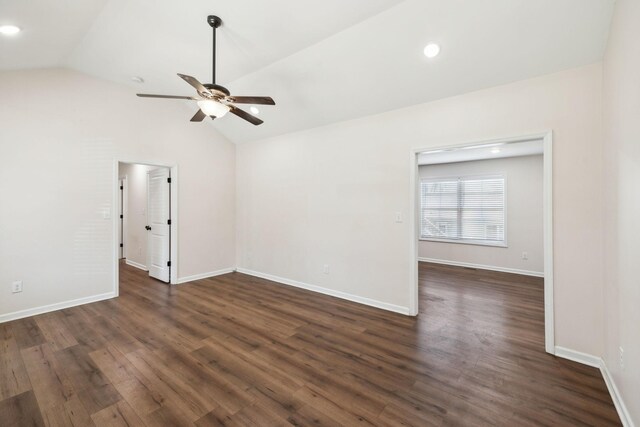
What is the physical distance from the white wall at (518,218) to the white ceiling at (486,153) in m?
0.21

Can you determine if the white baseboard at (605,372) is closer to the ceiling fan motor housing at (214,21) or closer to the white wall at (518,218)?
the white wall at (518,218)

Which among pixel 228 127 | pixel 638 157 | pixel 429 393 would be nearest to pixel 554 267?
pixel 638 157

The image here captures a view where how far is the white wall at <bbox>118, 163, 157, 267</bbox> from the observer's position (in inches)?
238

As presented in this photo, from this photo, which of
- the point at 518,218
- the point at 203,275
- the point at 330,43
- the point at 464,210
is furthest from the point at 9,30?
the point at 518,218

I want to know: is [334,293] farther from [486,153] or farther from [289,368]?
[486,153]

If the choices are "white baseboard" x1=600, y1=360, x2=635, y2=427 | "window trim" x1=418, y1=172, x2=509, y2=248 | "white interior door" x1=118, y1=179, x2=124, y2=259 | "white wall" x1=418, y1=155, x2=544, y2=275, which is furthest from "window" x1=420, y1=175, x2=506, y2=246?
"white interior door" x1=118, y1=179, x2=124, y2=259

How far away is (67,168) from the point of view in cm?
369

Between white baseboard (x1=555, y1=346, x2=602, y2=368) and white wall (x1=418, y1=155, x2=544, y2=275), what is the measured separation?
11.8ft

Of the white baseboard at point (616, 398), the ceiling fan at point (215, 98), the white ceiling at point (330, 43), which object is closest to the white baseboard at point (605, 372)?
the white baseboard at point (616, 398)

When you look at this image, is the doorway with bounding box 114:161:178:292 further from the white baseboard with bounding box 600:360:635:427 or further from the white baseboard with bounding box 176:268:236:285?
the white baseboard with bounding box 600:360:635:427

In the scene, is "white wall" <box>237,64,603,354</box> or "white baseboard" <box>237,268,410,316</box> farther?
"white baseboard" <box>237,268,410,316</box>

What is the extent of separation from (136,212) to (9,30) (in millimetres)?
4527

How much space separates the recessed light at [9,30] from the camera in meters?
2.31

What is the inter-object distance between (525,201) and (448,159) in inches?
67.6
